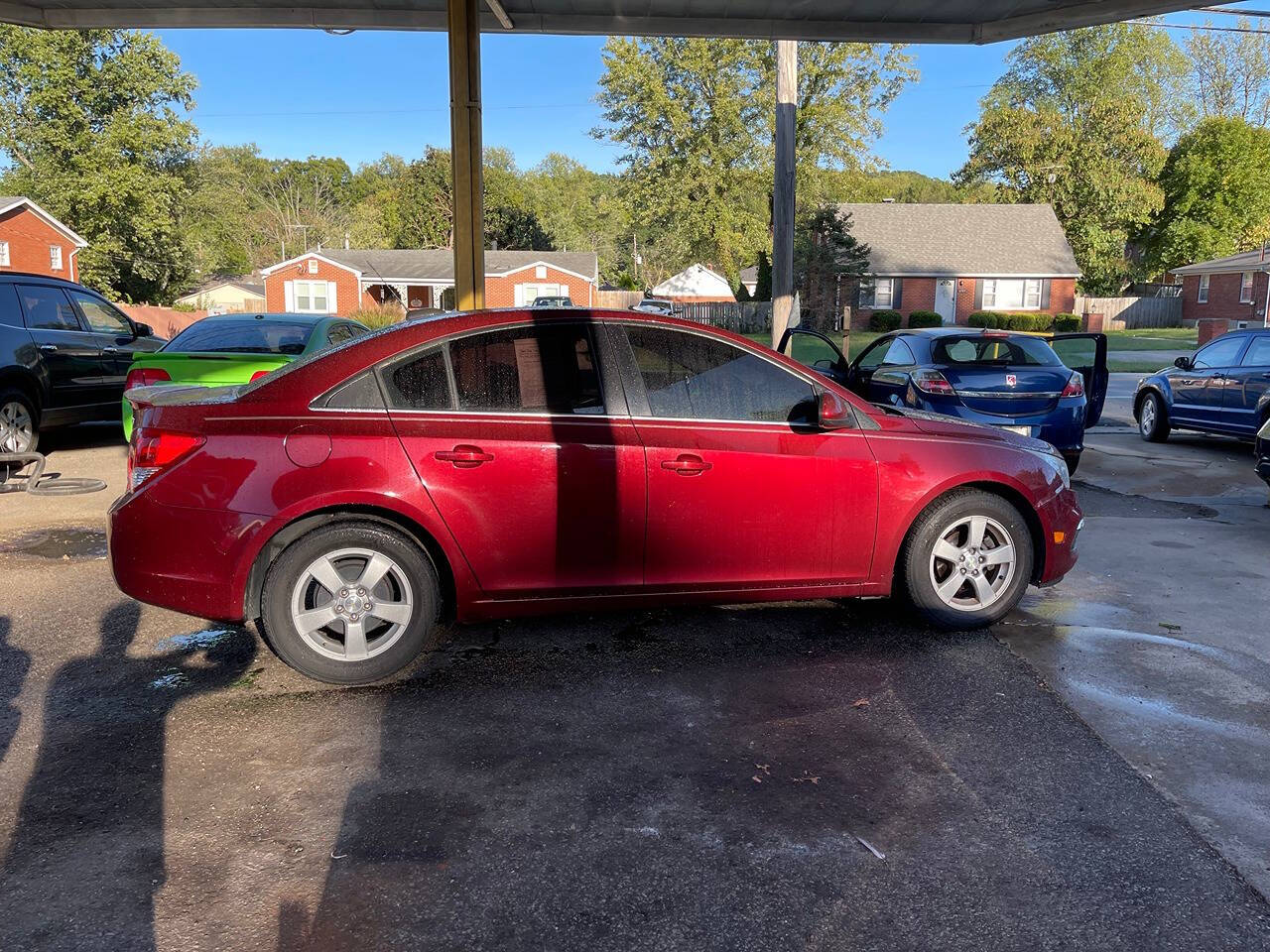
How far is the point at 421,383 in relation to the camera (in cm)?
471

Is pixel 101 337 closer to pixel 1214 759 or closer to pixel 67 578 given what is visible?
pixel 67 578

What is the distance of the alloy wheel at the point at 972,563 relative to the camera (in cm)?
531

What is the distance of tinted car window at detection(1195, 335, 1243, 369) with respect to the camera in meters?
12.4

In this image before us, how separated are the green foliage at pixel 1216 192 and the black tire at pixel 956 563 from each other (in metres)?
62.4

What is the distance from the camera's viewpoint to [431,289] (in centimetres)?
5984

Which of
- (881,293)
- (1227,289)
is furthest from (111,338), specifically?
(1227,289)

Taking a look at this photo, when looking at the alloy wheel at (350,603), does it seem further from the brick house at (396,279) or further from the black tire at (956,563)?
the brick house at (396,279)

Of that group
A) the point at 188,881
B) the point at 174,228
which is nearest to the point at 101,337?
the point at 188,881

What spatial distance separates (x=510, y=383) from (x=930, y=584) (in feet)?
8.06

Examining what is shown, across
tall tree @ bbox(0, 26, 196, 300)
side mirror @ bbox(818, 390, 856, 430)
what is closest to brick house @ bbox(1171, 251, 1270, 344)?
side mirror @ bbox(818, 390, 856, 430)

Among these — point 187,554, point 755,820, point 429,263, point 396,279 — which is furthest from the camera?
point 429,263

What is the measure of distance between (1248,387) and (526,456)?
10799 millimetres

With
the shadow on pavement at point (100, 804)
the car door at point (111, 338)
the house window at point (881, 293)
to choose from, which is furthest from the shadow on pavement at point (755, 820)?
the house window at point (881, 293)

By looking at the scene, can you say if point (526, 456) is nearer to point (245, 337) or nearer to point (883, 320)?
point (245, 337)
